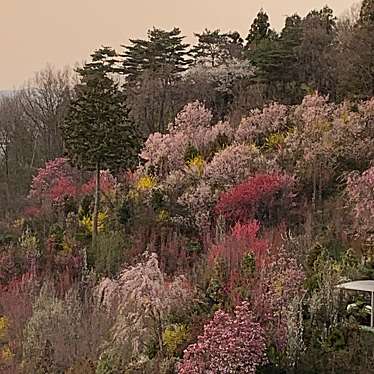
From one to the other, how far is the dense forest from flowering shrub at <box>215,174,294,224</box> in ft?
0.14

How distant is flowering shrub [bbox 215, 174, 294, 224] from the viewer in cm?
1437

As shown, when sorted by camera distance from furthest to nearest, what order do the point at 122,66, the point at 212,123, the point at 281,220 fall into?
1. the point at 122,66
2. the point at 212,123
3. the point at 281,220

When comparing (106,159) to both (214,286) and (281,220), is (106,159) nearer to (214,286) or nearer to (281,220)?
(281,220)

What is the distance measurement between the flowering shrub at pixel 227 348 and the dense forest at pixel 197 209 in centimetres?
2

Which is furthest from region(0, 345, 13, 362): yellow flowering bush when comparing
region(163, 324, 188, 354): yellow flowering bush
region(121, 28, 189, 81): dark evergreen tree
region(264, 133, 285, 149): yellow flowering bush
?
region(121, 28, 189, 81): dark evergreen tree

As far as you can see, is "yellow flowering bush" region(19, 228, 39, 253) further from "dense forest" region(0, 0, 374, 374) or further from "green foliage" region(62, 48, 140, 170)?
"green foliage" region(62, 48, 140, 170)

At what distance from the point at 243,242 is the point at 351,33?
38.1 feet

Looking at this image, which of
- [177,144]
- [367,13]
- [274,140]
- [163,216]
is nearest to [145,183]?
[177,144]

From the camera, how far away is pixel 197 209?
15.3 metres

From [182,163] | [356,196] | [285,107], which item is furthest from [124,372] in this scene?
[285,107]

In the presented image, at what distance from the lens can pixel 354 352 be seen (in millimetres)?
8156

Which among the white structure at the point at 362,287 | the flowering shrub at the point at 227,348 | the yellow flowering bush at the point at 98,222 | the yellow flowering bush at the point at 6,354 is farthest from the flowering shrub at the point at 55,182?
the flowering shrub at the point at 227,348

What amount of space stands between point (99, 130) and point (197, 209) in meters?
2.77

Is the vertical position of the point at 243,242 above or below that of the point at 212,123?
below
